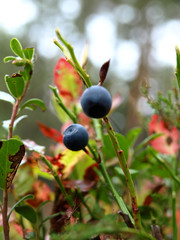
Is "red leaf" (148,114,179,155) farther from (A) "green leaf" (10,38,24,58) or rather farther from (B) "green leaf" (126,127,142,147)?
(A) "green leaf" (10,38,24,58)

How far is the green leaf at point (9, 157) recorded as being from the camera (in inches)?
13.0

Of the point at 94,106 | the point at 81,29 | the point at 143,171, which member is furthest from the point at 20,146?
the point at 81,29

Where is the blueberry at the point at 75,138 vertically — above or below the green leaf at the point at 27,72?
below

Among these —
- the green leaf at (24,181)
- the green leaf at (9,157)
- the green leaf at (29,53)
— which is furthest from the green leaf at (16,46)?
the green leaf at (24,181)

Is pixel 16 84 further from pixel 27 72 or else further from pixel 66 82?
pixel 66 82

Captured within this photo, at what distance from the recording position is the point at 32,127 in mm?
8109

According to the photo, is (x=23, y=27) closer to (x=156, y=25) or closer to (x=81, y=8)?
(x=81, y=8)

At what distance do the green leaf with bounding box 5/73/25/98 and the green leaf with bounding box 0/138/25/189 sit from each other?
0.10 metres

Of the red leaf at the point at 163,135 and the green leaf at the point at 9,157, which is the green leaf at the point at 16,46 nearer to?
the green leaf at the point at 9,157

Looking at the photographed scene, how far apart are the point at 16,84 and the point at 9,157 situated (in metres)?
0.12

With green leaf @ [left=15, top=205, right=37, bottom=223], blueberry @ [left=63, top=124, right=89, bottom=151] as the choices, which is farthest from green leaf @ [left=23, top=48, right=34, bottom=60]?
green leaf @ [left=15, top=205, right=37, bottom=223]

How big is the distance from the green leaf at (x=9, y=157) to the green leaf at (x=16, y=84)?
4.1 inches

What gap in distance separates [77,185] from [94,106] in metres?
0.19

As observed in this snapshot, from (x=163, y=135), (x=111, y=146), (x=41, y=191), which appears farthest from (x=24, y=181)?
(x=163, y=135)
